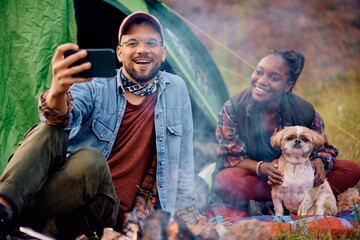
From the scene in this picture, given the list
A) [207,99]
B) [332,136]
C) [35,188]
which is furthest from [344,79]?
[35,188]

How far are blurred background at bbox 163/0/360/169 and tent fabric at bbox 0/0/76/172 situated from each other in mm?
2243

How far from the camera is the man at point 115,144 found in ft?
5.54

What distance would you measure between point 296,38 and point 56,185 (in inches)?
231

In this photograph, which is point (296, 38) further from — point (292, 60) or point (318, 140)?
point (318, 140)

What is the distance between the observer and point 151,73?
220cm

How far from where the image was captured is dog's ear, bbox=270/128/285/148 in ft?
7.56

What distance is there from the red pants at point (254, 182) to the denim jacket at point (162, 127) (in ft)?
1.01

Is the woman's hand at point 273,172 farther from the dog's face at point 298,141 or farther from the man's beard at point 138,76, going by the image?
the man's beard at point 138,76

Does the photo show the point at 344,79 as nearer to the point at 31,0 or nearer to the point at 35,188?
the point at 31,0

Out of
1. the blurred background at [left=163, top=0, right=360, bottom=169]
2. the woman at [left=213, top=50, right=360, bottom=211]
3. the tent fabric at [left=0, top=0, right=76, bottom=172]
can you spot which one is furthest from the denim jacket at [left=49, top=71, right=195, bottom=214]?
the blurred background at [left=163, top=0, right=360, bottom=169]

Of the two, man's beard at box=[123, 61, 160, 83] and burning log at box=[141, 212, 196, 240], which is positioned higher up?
man's beard at box=[123, 61, 160, 83]

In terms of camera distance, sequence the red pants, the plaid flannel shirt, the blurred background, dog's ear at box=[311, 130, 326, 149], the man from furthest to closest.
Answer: the blurred background
the plaid flannel shirt
the red pants
dog's ear at box=[311, 130, 326, 149]
the man

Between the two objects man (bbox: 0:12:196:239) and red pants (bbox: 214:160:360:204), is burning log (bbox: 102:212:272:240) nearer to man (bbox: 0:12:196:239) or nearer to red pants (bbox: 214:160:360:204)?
man (bbox: 0:12:196:239)

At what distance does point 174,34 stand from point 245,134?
1.07 m
